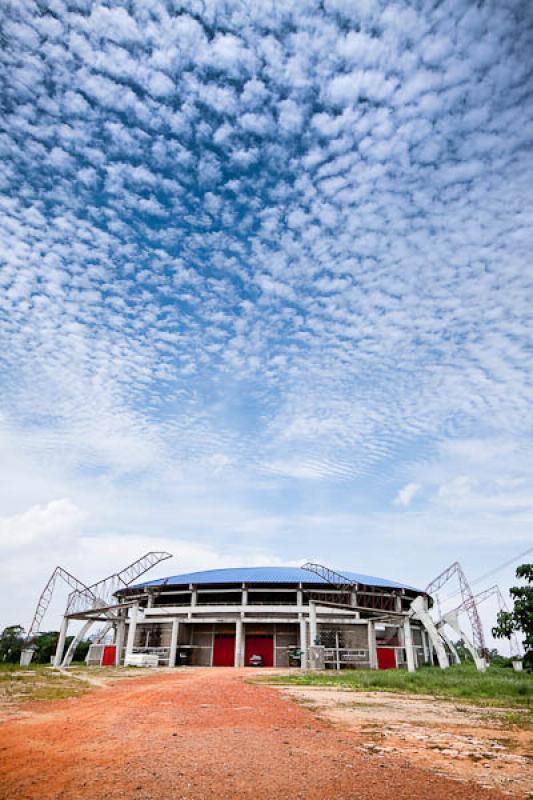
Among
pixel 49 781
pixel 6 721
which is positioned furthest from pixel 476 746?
pixel 6 721

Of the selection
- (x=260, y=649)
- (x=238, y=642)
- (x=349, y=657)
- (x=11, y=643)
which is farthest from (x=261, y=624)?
(x=11, y=643)

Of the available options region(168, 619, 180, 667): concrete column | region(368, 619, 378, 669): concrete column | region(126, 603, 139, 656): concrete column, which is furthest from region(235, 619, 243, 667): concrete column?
region(368, 619, 378, 669): concrete column

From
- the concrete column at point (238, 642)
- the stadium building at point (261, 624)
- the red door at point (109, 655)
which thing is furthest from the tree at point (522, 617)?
the red door at point (109, 655)

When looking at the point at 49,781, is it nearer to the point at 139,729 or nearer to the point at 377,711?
the point at 139,729

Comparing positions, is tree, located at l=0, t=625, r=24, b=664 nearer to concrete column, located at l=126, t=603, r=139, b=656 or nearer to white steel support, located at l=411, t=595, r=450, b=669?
concrete column, located at l=126, t=603, r=139, b=656

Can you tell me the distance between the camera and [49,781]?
7.23 metres

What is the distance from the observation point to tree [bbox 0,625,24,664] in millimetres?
74625

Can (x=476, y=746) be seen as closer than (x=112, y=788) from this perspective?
No

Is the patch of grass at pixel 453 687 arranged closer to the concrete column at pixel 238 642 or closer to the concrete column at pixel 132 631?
the concrete column at pixel 132 631

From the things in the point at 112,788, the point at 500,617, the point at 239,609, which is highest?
the point at 239,609

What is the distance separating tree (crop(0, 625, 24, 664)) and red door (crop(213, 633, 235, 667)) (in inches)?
1395

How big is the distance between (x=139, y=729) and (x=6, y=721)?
350 centimetres

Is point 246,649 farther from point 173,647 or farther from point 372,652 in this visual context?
point 372,652

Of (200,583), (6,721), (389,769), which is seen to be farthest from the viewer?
(200,583)
